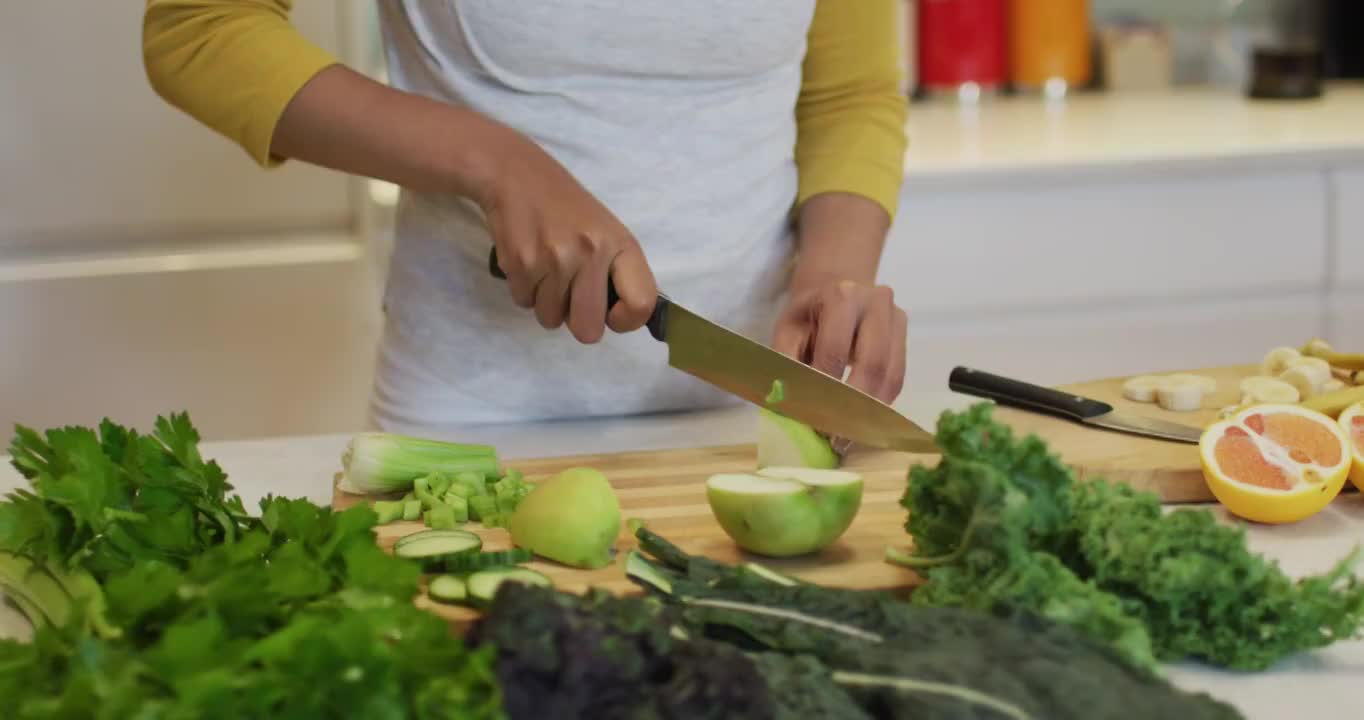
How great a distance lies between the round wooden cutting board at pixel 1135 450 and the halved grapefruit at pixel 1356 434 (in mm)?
111

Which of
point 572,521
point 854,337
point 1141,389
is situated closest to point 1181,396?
point 1141,389

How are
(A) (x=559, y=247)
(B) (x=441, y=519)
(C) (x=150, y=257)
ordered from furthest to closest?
(C) (x=150, y=257) → (A) (x=559, y=247) → (B) (x=441, y=519)

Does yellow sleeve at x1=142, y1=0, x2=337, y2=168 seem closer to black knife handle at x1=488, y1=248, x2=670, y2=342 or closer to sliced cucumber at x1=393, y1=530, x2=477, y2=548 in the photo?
black knife handle at x1=488, y1=248, x2=670, y2=342

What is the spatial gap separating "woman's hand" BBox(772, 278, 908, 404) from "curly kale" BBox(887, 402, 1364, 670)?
447 millimetres

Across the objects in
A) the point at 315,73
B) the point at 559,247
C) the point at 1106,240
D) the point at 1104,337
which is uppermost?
the point at 315,73

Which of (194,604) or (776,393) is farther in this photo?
(776,393)

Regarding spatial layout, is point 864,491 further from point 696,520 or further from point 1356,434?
point 1356,434

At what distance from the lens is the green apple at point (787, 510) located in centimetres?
110

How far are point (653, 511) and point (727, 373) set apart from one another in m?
0.17

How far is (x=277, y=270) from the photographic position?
104 inches

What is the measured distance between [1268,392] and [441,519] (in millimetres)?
730

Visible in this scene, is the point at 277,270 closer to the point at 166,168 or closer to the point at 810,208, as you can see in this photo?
the point at 166,168

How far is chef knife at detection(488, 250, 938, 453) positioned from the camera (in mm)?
1310

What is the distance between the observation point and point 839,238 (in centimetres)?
→ 161
